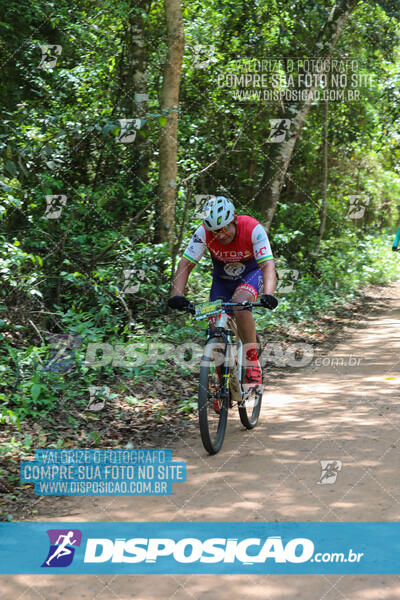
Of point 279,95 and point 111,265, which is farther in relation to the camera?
point 279,95

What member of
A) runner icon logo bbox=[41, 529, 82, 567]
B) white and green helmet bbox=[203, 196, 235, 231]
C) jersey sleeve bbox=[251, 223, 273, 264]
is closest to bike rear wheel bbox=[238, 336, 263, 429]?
jersey sleeve bbox=[251, 223, 273, 264]

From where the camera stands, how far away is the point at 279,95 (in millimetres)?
14016

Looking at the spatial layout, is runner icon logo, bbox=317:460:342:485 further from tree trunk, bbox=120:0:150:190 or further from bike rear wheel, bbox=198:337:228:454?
tree trunk, bbox=120:0:150:190

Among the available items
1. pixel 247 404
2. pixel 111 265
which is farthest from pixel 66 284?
pixel 247 404

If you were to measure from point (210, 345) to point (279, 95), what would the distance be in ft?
31.6

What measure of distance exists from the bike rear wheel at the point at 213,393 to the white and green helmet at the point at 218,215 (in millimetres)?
1004

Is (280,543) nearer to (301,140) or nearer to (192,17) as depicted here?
(192,17)

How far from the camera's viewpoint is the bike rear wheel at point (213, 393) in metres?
5.61

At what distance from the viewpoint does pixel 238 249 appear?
20.7 ft

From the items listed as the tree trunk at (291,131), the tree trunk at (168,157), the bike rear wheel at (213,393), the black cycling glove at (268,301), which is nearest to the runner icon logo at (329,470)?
the bike rear wheel at (213,393)

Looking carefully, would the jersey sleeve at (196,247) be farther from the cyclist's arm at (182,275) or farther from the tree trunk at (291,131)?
the tree trunk at (291,131)

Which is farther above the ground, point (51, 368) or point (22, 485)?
point (51, 368)

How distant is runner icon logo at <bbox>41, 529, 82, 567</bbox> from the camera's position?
13.6 ft

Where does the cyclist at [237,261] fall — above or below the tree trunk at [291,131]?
below
